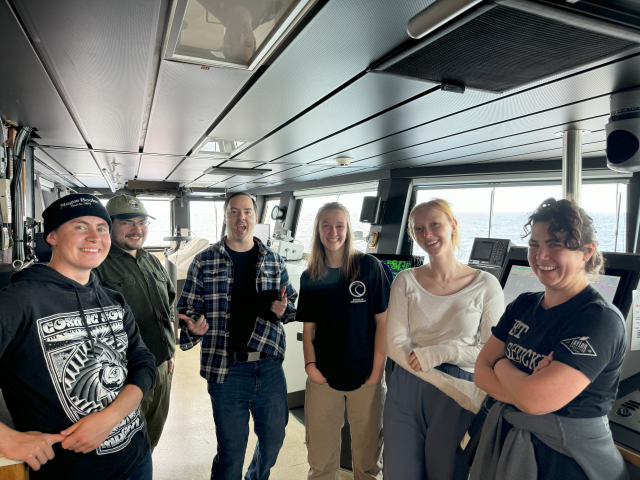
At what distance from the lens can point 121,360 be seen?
4.89ft

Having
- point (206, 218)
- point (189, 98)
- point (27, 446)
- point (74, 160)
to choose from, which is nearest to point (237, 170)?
point (74, 160)

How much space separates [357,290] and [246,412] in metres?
0.90

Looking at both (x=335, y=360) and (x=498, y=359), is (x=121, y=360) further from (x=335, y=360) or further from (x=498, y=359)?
(x=498, y=359)

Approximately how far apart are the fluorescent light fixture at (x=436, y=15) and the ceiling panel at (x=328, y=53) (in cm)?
23

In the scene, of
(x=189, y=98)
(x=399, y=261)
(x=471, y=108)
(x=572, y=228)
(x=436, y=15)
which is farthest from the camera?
(x=399, y=261)

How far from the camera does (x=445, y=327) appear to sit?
68.5 inches

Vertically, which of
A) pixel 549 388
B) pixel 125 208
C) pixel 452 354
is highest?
pixel 125 208

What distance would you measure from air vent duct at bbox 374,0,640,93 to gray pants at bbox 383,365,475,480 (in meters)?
1.35

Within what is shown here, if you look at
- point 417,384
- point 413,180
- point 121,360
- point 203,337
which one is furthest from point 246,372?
point 413,180

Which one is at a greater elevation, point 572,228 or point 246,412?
point 572,228

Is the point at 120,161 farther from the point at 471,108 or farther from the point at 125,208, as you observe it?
the point at 471,108

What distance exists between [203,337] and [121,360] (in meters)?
0.59

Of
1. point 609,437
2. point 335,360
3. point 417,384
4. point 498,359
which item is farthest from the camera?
point 335,360

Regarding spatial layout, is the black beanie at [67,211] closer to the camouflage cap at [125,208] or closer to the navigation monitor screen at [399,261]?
the camouflage cap at [125,208]
